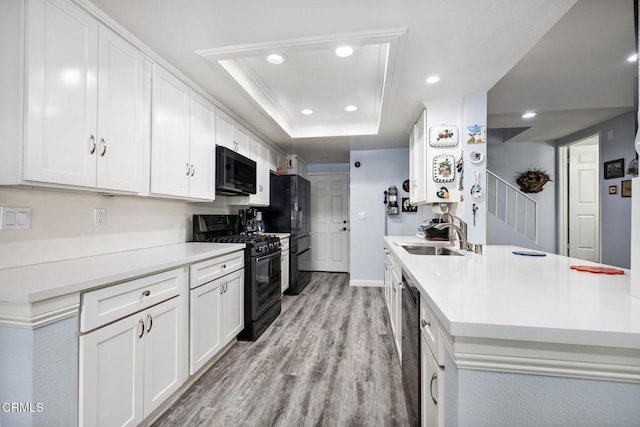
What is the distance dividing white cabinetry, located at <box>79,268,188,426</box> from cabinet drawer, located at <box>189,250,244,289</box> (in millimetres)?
110

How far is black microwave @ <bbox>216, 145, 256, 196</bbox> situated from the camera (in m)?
2.60

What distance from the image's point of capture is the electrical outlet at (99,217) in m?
1.70

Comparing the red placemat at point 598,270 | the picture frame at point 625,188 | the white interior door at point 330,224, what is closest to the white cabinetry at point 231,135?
the white interior door at point 330,224

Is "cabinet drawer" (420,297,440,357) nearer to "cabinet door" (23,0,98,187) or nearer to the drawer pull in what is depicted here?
the drawer pull

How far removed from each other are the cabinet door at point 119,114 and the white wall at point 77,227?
26 centimetres

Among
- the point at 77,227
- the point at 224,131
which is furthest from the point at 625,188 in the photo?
the point at 77,227

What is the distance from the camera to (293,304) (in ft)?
11.7

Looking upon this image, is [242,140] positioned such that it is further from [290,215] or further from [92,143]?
[92,143]

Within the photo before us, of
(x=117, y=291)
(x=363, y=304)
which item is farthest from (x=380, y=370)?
(x=117, y=291)

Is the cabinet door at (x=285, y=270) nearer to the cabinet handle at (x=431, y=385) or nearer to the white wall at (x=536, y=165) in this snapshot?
the cabinet handle at (x=431, y=385)

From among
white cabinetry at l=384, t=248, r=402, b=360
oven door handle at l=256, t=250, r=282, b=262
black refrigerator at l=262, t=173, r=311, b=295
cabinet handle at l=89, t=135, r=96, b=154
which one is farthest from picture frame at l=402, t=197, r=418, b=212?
cabinet handle at l=89, t=135, r=96, b=154

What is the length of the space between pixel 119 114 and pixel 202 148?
0.83m

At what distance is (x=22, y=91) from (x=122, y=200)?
2.86 ft

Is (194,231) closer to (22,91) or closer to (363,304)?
(22,91)
